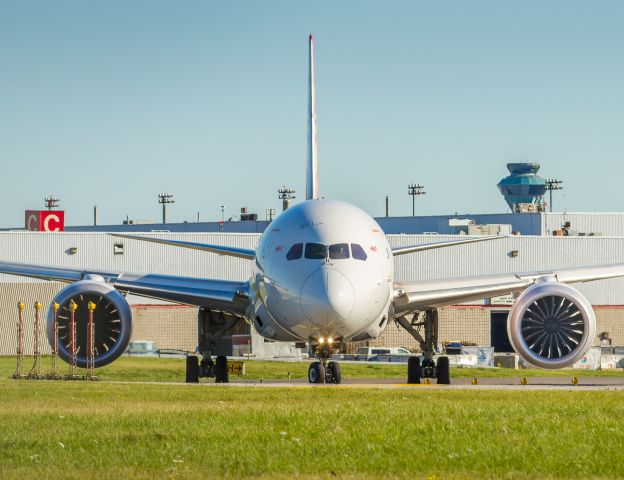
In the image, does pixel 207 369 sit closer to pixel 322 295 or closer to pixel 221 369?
pixel 221 369

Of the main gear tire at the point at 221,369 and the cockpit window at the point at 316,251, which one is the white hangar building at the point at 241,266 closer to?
the main gear tire at the point at 221,369

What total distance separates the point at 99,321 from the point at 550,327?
480 inches

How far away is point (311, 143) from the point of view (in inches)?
1656

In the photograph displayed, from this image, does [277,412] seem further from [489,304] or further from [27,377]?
[489,304]

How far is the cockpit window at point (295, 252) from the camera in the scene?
102ft

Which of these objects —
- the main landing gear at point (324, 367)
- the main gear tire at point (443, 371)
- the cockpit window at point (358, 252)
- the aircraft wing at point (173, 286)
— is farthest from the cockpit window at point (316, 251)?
the main gear tire at point (443, 371)

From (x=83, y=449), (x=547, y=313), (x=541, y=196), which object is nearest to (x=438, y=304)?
(x=547, y=313)

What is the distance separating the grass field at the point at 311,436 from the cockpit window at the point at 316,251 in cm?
631

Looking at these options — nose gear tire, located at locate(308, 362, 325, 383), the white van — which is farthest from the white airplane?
the white van

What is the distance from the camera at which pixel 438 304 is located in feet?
121

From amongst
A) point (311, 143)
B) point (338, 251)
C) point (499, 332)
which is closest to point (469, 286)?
point (311, 143)

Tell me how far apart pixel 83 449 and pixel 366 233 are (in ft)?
59.6

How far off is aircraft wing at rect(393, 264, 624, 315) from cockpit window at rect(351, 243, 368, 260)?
3.54 meters

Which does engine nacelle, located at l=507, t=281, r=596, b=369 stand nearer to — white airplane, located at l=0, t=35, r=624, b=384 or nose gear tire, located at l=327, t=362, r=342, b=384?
white airplane, located at l=0, t=35, r=624, b=384
